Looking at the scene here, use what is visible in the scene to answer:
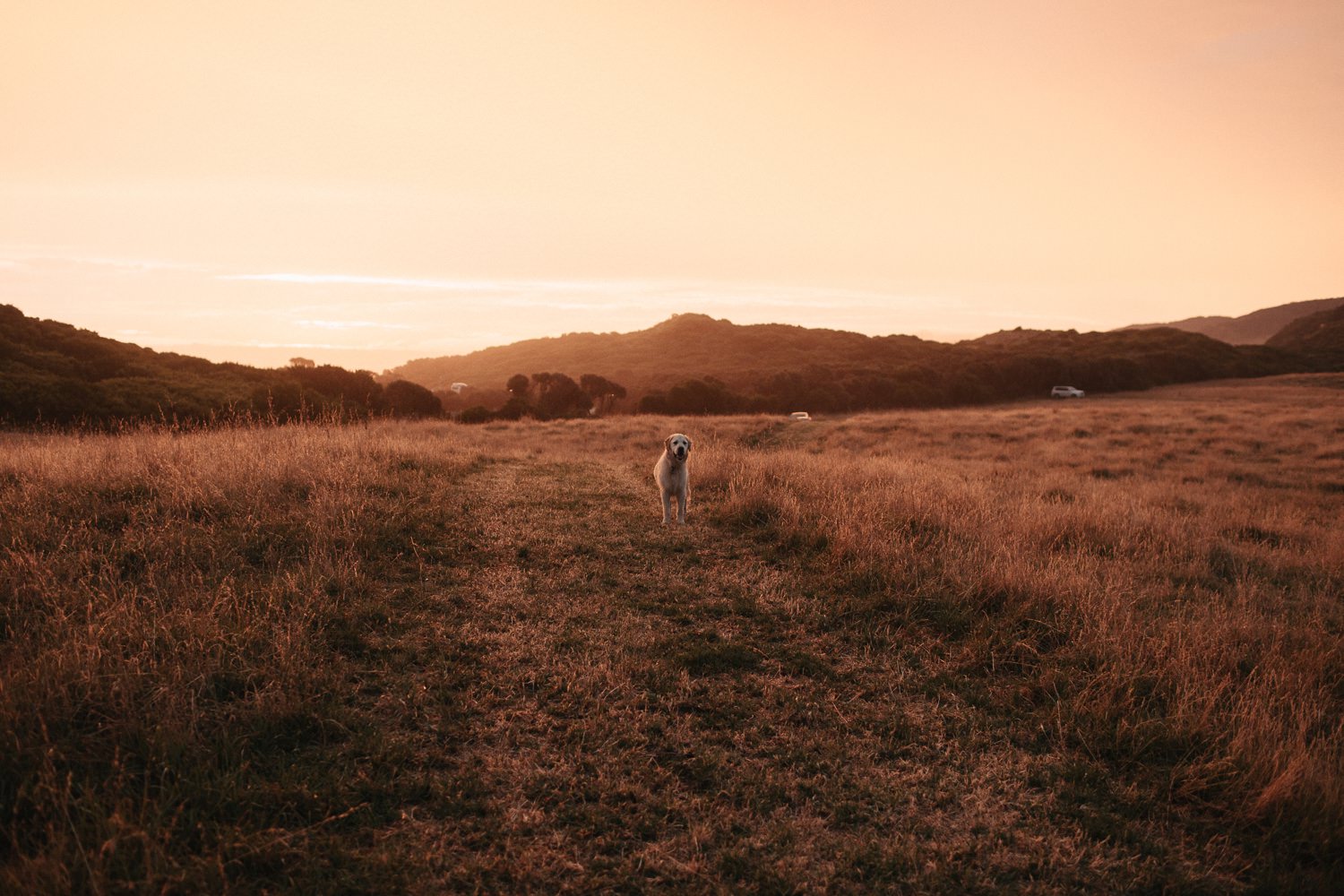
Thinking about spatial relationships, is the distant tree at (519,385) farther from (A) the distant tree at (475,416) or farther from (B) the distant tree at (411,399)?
(A) the distant tree at (475,416)

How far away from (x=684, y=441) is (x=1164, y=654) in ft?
20.7

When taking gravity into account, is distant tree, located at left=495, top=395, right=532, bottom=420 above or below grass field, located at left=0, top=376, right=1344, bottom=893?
above

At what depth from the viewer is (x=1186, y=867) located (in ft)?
10.4

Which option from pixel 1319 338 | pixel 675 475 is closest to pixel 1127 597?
pixel 675 475

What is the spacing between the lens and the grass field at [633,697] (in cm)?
306

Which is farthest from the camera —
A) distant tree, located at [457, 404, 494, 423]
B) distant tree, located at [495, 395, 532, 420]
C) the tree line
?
the tree line

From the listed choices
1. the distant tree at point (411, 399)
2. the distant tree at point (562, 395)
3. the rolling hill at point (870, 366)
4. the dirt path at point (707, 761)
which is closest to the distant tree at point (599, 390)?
the distant tree at point (562, 395)

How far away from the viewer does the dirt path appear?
3.07m

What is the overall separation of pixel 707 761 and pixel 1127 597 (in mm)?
5436

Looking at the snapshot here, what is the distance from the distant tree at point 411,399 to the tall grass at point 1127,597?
128 ft

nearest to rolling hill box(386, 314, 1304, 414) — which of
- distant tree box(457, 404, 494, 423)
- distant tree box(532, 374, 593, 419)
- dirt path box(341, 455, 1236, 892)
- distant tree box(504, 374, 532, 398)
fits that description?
distant tree box(532, 374, 593, 419)

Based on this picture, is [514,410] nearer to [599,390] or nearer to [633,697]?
[599,390]

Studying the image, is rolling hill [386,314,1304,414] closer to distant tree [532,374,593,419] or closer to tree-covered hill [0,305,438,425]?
distant tree [532,374,593,419]

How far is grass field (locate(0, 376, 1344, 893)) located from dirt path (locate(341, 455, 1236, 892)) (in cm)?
2
